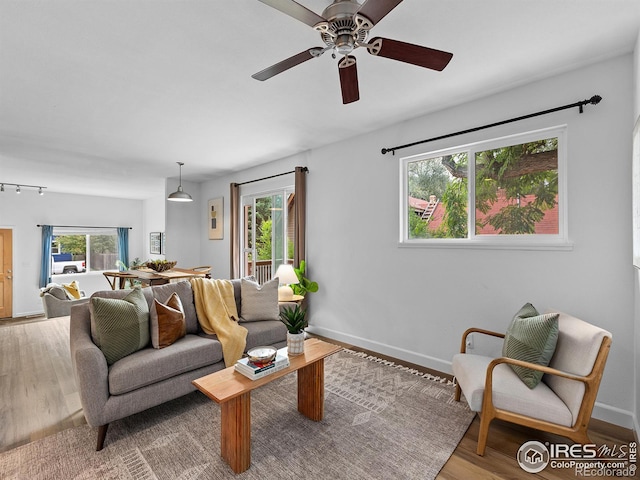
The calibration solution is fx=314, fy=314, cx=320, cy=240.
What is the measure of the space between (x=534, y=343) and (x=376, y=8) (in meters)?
2.07

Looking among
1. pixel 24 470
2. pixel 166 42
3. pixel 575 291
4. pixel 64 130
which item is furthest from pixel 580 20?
pixel 64 130

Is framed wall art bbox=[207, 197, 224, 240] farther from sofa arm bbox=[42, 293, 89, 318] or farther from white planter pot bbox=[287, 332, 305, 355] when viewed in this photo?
white planter pot bbox=[287, 332, 305, 355]

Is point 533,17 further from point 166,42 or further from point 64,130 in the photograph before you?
point 64,130

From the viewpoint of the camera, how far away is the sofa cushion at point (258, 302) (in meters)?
3.20

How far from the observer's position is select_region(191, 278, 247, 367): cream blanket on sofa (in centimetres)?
269

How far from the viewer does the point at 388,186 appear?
3480 millimetres

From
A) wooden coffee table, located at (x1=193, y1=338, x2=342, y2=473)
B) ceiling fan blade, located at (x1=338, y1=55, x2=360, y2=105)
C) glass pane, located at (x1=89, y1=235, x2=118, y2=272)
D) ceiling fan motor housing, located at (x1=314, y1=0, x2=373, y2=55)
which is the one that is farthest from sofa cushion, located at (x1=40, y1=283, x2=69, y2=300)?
ceiling fan motor housing, located at (x1=314, y1=0, x2=373, y2=55)

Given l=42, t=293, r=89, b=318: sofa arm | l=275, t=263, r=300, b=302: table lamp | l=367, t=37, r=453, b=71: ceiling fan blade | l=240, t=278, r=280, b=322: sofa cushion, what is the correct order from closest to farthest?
l=367, t=37, r=453, b=71: ceiling fan blade, l=240, t=278, r=280, b=322: sofa cushion, l=275, t=263, r=300, b=302: table lamp, l=42, t=293, r=89, b=318: sofa arm

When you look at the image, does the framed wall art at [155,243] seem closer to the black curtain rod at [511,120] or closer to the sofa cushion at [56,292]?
the sofa cushion at [56,292]

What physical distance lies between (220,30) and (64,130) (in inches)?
107

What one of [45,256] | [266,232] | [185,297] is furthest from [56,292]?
[185,297]

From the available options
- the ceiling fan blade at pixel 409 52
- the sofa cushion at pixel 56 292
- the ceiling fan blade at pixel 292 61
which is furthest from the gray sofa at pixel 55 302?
the ceiling fan blade at pixel 409 52

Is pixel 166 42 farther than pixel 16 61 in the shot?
No

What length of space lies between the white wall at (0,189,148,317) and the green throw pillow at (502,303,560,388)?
359 inches
